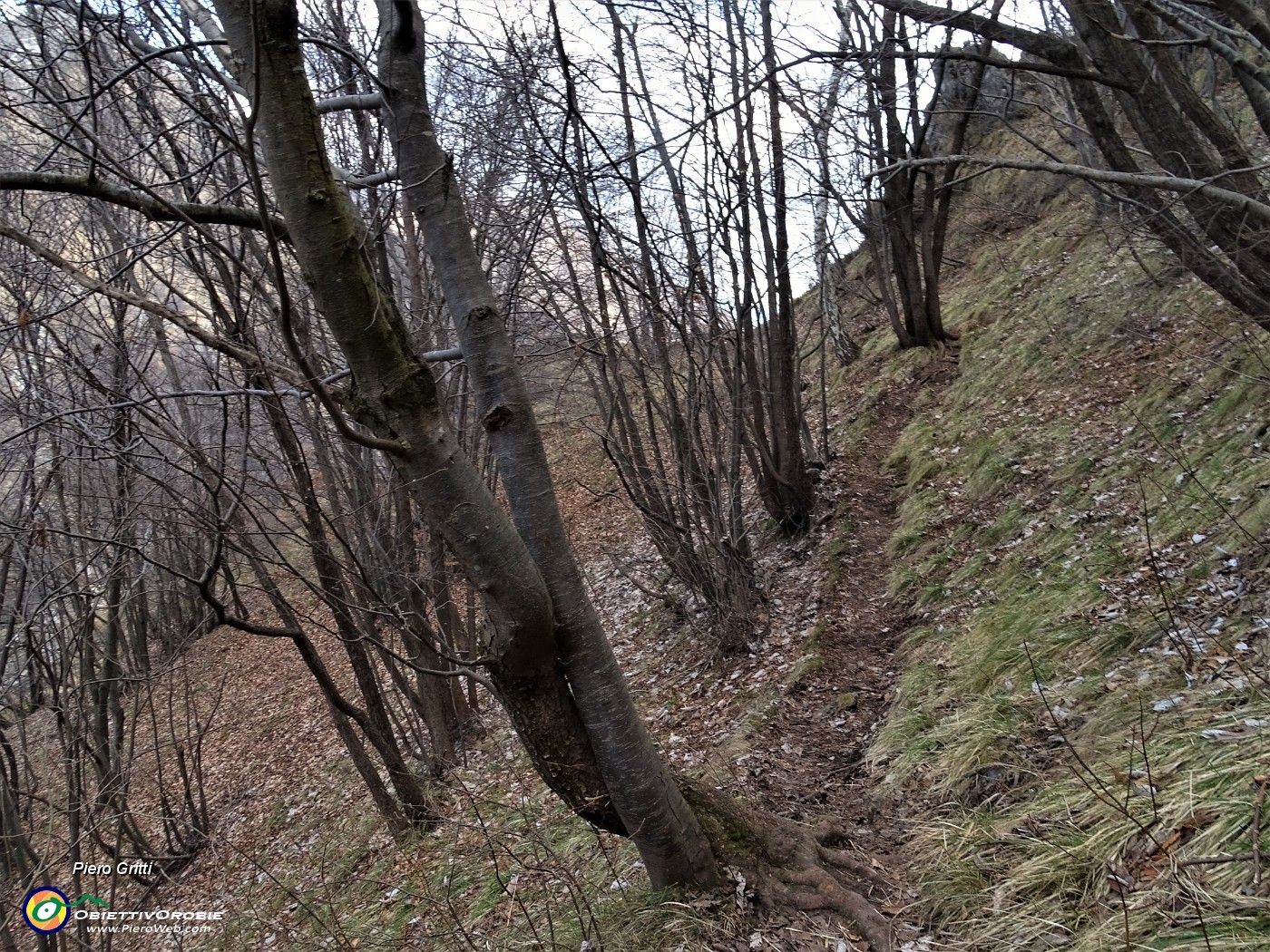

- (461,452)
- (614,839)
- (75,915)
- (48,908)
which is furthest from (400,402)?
(48,908)

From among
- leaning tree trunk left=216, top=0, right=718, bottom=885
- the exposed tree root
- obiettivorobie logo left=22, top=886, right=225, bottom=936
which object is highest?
leaning tree trunk left=216, top=0, right=718, bottom=885

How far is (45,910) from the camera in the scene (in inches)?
195

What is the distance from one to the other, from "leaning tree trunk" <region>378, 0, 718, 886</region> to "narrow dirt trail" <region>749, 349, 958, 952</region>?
86 cm

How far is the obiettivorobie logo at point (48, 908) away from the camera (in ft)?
16.0

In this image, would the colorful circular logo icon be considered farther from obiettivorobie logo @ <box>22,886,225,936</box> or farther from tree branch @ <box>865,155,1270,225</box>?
tree branch @ <box>865,155,1270,225</box>

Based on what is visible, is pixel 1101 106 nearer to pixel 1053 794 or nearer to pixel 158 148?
pixel 1053 794

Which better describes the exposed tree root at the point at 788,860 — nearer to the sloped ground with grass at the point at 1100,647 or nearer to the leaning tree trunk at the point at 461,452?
the leaning tree trunk at the point at 461,452

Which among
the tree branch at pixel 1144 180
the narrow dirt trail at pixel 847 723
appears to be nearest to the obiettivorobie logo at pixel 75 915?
the narrow dirt trail at pixel 847 723

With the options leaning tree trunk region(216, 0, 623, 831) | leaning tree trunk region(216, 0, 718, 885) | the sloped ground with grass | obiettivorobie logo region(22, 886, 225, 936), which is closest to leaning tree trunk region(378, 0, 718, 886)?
leaning tree trunk region(216, 0, 718, 885)

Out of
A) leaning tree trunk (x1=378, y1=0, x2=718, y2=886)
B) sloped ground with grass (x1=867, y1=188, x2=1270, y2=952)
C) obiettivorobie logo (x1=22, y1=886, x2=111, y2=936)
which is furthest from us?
obiettivorobie logo (x1=22, y1=886, x2=111, y2=936)

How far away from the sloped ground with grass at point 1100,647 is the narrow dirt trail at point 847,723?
164mm

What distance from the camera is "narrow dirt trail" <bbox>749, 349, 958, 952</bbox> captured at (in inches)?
129

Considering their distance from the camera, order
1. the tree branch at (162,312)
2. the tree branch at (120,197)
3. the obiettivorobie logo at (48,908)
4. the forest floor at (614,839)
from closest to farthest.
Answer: the tree branch at (120,197) → the tree branch at (162,312) → the forest floor at (614,839) → the obiettivorobie logo at (48,908)

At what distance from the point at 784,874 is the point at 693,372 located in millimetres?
4339
